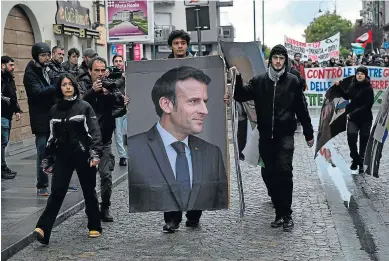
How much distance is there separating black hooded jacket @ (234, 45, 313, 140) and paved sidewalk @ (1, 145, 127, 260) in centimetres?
242

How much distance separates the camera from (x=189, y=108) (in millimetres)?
7492

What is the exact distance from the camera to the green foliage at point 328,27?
138m

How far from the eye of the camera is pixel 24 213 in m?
8.64

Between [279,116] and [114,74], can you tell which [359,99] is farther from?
[114,74]

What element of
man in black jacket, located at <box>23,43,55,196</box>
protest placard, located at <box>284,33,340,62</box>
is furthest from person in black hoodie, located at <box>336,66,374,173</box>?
protest placard, located at <box>284,33,340,62</box>

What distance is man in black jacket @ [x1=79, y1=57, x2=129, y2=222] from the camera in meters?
8.04

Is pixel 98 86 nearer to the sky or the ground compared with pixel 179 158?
nearer to the sky

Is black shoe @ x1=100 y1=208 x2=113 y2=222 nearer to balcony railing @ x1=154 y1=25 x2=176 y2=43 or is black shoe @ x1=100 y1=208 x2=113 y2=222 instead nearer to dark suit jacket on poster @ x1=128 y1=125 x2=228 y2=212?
dark suit jacket on poster @ x1=128 y1=125 x2=228 y2=212

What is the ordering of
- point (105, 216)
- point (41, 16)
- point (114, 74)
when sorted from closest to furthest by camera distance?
point (114, 74), point (105, 216), point (41, 16)

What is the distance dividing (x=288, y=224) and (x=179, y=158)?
127 centimetres

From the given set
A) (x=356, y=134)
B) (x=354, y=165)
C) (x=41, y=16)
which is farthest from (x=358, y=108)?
(x=41, y=16)

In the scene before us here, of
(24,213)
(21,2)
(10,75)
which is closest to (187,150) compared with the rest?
(24,213)

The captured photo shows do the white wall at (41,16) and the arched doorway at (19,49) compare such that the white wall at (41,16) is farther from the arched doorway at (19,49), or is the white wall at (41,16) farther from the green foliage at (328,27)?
the green foliage at (328,27)

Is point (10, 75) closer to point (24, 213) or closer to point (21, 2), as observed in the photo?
A: point (24, 213)
